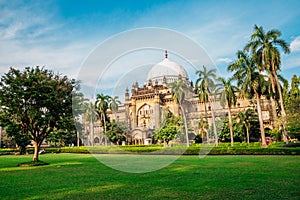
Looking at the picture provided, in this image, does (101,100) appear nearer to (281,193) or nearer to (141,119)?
(141,119)

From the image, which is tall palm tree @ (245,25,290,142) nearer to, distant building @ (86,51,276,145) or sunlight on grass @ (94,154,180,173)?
sunlight on grass @ (94,154,180,173)

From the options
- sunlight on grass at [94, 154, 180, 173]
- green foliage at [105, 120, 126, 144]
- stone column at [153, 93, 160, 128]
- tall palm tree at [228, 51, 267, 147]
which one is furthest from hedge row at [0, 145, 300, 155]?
stone column at [153, 93, 160, 128]

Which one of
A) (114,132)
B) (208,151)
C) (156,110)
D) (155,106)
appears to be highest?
(155,106)

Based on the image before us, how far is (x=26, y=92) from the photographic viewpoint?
60.1ft

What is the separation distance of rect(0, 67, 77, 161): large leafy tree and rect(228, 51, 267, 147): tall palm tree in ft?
64.6

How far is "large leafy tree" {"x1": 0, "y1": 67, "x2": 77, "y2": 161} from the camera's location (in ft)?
61.7

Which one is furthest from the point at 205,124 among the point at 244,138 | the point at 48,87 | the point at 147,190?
the point at 147,190

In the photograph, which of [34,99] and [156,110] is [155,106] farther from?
[34,99]

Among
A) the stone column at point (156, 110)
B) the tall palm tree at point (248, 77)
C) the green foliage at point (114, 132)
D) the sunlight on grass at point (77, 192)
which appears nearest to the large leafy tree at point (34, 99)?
the sunlight on grass at point (77, 192)

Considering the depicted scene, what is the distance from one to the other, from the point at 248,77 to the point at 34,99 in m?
22.5

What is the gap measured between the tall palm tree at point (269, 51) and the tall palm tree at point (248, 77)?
0.95 metres

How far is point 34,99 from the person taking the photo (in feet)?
63.0

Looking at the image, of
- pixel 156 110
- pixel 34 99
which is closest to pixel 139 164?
pixel 34 99

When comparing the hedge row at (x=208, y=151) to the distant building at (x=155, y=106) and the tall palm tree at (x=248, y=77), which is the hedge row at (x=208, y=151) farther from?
the distant building at (x=155, y=106)
